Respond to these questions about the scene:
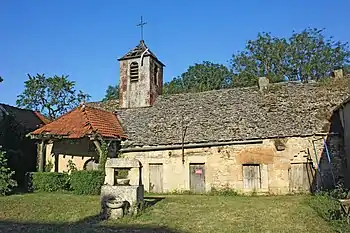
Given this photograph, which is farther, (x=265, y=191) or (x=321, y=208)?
(x=265, y=191)

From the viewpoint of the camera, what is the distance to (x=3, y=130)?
21094 mm

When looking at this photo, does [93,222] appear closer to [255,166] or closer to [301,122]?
[255,166]

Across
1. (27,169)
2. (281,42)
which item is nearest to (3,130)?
(27,169)

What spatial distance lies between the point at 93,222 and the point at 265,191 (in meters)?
10.3

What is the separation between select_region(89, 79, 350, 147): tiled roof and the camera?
18.9m

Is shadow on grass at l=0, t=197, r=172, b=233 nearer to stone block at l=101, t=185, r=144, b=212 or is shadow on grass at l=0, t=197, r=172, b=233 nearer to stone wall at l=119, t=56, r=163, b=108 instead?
stone block at l=101, t=185, r=144, b=212

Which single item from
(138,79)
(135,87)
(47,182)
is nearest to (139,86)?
(135,87)

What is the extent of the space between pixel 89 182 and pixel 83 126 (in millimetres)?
3431

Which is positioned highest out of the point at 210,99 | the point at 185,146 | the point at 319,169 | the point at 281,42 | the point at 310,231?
the point at 281,42

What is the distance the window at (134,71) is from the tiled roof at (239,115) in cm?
251

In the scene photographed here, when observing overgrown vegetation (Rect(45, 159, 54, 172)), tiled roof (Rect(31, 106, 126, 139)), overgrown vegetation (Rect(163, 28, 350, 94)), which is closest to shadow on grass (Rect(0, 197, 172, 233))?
tiled roof (Rect(31, 106, 126, 139))

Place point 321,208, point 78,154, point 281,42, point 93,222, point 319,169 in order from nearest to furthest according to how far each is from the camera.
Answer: point 93,222 < point 321,208 < point 319,169 < point 78,154 < point 281,42

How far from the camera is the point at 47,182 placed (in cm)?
1792

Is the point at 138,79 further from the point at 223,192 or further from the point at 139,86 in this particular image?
the point at 223,192
